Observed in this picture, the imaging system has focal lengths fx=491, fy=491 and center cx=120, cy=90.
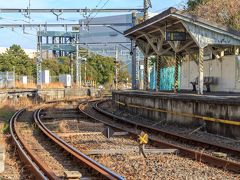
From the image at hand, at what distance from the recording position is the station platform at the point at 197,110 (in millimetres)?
14891

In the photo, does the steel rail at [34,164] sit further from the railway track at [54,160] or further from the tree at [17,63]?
the tree at [17,63]

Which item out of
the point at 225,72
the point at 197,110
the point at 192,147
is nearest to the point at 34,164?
the point at 192,147

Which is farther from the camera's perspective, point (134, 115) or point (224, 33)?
point (134, 115)

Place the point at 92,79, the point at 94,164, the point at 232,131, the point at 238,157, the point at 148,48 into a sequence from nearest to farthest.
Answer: the point at 94,164
the point at 238,157
the point at 232,131
the point at 148,48
the point at 92,79

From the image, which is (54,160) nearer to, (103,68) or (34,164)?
(34,164)

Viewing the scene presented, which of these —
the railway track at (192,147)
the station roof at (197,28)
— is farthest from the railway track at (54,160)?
the station roof at (197,28)

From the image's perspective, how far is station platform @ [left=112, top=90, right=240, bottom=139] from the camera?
14891 millimetres

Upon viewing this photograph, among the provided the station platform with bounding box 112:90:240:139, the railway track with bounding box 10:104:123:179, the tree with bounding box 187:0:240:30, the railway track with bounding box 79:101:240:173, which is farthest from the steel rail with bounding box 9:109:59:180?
the tree with bounding box 187:0:240:30

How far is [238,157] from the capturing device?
1133 cm

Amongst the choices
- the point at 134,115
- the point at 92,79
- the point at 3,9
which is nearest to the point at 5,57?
the point at 92,79

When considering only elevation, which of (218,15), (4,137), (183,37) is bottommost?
(4,137)

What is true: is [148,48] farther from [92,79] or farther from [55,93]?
[92,79]

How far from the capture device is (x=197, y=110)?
17.3m

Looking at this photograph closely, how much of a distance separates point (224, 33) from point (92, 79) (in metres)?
65.5
